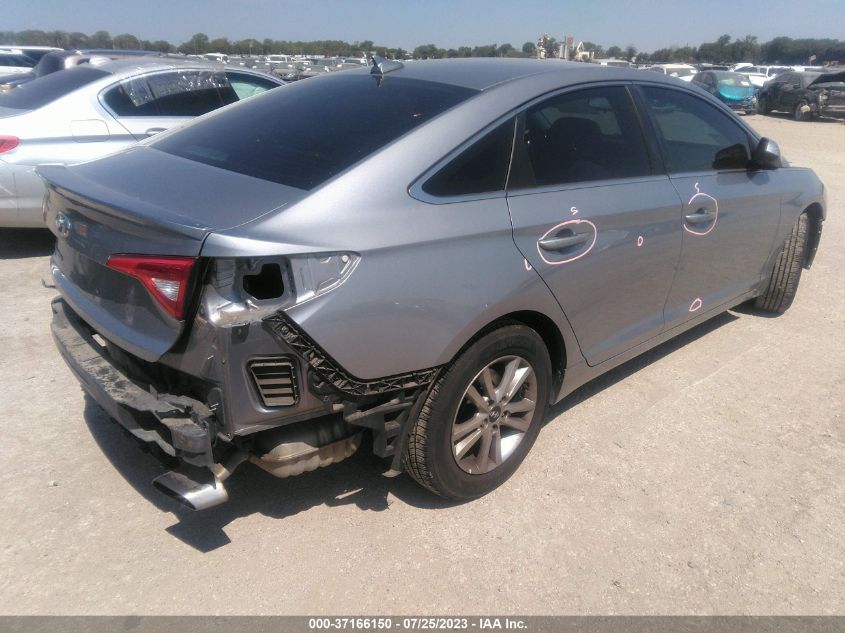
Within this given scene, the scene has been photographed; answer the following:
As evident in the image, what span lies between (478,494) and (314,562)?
0.75 m

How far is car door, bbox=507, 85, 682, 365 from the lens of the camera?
9.22ft

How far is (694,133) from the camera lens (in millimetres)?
3902

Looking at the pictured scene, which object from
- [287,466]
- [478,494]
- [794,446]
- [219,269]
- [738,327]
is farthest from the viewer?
[738,327]

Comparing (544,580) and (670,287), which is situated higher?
(670,287)

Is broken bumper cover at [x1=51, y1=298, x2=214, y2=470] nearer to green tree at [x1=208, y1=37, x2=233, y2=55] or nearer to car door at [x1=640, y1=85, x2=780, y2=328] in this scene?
car door at [x1=640, y1=85, x2=780, y2=328]

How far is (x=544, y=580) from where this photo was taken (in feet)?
8.25

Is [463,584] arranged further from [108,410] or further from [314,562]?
[108,410]

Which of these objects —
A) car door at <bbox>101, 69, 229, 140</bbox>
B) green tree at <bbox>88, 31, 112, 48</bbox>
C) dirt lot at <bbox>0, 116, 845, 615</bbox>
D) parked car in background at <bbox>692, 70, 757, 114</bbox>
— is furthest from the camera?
green tree at <bbox>88, 31, 112, 48</bbox>

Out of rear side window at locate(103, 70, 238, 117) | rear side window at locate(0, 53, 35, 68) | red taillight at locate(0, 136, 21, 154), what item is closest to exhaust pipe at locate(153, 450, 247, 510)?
red taillight at locate(0, 136, 21, 154)

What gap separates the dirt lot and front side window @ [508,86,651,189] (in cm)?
130

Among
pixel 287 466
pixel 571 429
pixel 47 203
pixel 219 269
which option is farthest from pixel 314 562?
pixel 47 203

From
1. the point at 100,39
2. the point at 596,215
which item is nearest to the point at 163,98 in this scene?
the point at 596,215

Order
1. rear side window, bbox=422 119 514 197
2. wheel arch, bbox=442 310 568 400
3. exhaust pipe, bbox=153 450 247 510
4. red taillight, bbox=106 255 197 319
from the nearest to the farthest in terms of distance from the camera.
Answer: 1. red taillight, bbox=106 255 197 319
2. exhaust pipe, bbox=153 450 247 510
3. rear side window, bbox=422 119 514 197
4. wheel arch, bbox=442 310 568 400

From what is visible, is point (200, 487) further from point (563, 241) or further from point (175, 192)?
point (563, 241)
